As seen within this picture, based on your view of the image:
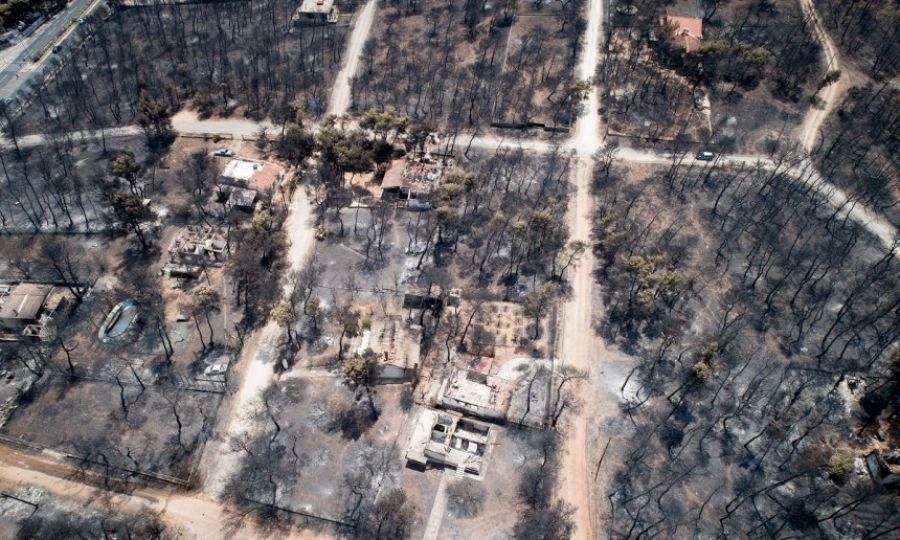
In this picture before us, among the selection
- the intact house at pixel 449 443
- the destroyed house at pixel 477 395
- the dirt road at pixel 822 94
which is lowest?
the intact house at pixel 449 443

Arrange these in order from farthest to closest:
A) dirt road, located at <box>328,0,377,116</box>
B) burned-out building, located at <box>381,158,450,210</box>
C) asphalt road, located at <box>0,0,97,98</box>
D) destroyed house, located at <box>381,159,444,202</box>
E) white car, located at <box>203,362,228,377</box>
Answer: asphalt road, located at <box>0,0,97,98</box>, dirt road, located at <box>328,0,377,116</box>, destroyed house, located at <box>381,159,444,202</box>, burned-out building, located at <box>381,158,450,210</box>, white car, located at <box>203,362,228,377</box>

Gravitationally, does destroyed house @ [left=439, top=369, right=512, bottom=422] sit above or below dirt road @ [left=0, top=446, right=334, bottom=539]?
above

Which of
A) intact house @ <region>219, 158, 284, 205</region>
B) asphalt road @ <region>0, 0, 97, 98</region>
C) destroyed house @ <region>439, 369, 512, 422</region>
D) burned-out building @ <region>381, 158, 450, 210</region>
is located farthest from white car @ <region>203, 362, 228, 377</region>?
asphalt road @ <region>0, 0, 97, 98</region>

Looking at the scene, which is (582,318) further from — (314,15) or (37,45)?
(37,45)

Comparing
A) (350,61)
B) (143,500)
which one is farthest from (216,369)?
(350,61)

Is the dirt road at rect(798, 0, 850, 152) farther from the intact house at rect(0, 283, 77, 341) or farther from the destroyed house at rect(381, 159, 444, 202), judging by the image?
the intact house at rect(0, 283, 77, 341)

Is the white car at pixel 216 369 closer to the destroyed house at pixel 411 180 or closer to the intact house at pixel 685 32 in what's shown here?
the destroyed house at pixel 411 180

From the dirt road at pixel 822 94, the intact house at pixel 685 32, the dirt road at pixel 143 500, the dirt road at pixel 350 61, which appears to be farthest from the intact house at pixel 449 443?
the intact house at pixel 685 32
